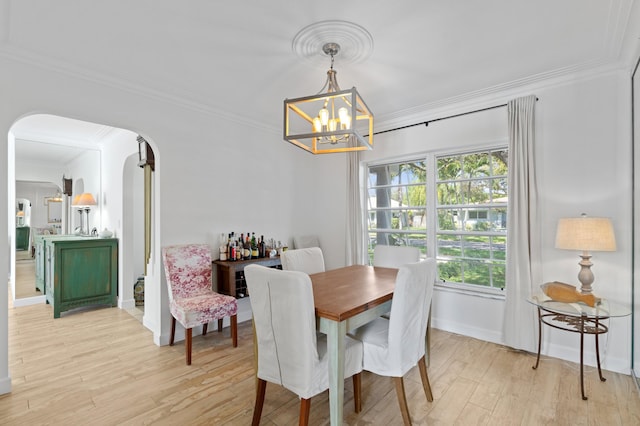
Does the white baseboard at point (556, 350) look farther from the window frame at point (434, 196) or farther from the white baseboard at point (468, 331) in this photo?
the window frame at point (434, 196)

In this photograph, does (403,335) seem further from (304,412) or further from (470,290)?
(470,290)

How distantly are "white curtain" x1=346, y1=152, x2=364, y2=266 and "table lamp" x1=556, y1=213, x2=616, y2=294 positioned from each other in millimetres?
2187

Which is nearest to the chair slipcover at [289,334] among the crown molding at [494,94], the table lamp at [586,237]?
the table lamp at [586,237]

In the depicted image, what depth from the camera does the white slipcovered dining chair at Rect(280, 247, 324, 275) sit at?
2.80 metres

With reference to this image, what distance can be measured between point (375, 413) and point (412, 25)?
269 centimetres

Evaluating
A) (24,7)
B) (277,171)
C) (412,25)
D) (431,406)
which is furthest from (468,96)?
(24,7)

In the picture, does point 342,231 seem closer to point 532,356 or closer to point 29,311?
point 532,356

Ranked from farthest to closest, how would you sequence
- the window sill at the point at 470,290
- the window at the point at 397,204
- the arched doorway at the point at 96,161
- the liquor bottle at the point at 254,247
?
the arched doorway at the point at 96,161, the window at the point at 397,204, the liquor bottle at the point at 254,247, the window sill at the point at 470,290

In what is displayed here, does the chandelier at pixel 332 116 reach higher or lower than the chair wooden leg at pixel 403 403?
higher

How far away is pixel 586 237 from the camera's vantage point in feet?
7.59

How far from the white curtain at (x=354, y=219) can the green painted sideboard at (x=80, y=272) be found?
341 centimetres

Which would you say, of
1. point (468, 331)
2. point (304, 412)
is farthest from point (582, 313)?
point (304, 412)

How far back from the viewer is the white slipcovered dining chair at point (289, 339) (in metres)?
1.61

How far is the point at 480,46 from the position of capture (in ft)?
7.71
